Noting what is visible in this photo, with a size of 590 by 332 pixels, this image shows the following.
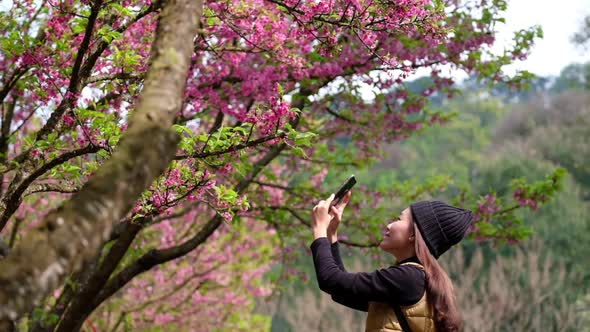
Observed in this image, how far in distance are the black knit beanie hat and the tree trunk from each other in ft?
5.55

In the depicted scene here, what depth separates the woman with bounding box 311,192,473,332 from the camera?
2.75m

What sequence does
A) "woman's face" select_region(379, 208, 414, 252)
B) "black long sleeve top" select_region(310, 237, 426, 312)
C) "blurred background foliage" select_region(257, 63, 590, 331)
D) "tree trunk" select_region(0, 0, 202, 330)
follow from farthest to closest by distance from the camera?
"blurred background foliage" select_region(257, 63, 590, 331) → "woman's face" select_region(379, 208, 414, 252) → "black long sleeve top" select_region(310, 237, 426, 312) → "tree trunk" select_region(0, 0, 202, 330)

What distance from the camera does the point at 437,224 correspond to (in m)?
3.02

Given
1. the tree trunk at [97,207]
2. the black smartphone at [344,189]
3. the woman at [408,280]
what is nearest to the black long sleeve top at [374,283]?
the woman at [408,280]

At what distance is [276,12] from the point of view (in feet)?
15.4

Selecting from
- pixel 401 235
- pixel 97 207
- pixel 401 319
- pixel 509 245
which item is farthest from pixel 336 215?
pixel 509 245

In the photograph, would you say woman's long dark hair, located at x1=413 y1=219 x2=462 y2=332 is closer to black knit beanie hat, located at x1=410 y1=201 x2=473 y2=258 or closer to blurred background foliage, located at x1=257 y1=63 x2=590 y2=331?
black knit beanie hat, located at x1=410 y1=201 x2=473 y2=258

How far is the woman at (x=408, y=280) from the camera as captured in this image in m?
2.75

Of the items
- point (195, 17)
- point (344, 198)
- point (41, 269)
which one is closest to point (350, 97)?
point (344, 198)

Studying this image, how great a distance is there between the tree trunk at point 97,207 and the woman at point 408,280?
140 centimetres

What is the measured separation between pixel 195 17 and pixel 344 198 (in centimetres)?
164

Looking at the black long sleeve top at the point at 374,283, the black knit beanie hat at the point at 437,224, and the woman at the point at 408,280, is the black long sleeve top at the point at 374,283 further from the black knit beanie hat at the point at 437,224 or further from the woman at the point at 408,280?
the black knit beanie hat at the point at 437,224

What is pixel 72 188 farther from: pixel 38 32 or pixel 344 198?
pixel 38 32

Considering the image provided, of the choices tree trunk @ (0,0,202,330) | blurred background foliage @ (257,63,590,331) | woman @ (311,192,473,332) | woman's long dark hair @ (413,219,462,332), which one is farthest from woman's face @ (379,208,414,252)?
blurred background foliage @ (257,63,590,331)
